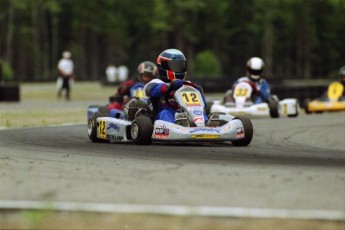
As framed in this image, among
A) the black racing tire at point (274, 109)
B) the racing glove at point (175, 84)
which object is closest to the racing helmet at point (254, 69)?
the black racing tire at point (274, 109)

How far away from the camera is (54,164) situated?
8.58m

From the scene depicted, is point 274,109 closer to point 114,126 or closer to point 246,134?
point 114,126

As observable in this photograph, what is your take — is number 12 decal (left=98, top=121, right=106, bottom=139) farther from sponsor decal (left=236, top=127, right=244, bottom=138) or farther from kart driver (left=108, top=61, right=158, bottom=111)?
kart driver (left=108, top=61, right=158, bottom=111)

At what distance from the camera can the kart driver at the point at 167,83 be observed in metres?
11.4

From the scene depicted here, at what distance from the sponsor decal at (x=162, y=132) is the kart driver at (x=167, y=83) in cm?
27

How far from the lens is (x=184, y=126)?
11.2m

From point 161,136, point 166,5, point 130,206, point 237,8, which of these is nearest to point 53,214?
point 130,206

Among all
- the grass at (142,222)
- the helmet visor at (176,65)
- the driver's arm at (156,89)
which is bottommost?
the grass at (142,222)

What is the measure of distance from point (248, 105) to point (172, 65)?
693 centimetres

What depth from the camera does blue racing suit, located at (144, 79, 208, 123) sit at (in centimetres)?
1135

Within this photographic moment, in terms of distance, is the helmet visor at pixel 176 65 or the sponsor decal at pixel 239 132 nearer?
the sponsor decal at pixel 239 132

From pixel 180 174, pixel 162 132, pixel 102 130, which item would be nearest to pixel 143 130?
pixel 162 132

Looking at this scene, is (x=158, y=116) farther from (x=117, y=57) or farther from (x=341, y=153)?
(x=117, y=57)

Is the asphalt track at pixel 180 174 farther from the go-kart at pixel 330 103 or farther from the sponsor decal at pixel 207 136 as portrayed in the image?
the go-kart at pixel 330 103
